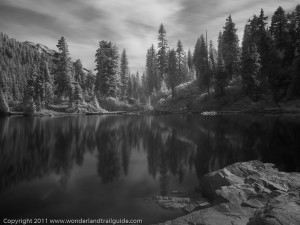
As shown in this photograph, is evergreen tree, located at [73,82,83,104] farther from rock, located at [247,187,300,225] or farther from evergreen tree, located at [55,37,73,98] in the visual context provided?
rock, located at [247,187,300,225]

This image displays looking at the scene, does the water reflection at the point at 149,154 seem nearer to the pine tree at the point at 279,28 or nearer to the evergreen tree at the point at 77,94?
the evergreen tree at the point at 77,94

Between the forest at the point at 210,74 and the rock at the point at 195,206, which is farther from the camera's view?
the forest at the point at 210,74

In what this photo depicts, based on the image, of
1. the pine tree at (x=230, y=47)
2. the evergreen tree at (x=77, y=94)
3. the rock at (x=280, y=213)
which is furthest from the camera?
the evergreen tree at (x=77, y=94)

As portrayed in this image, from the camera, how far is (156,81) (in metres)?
88.8

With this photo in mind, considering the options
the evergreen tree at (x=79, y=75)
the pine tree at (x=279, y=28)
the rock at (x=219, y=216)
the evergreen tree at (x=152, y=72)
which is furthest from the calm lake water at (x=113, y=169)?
the evergreen tree at (x=152, y=72)

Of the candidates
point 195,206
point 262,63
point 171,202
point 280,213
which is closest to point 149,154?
point 171,202

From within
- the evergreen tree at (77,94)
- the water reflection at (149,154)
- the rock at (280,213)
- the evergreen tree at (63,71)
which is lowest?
the water reflection at (149,154)

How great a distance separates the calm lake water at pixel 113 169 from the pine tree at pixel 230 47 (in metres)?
43.0

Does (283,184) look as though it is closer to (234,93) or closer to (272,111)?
(272,111)

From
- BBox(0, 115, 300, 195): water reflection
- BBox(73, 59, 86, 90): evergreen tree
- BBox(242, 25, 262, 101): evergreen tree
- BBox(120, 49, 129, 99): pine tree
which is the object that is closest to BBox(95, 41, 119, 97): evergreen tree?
BBox(120, 49, 129, 99): pine tree

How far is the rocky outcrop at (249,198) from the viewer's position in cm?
570

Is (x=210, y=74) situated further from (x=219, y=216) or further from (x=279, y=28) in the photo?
(x=219, y=216)

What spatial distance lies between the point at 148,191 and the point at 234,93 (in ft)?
179

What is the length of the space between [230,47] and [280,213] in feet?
206
